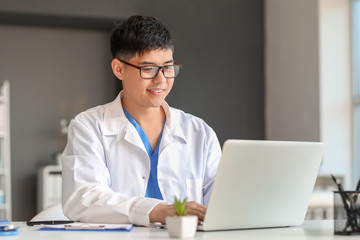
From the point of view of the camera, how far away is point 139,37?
2.08 m

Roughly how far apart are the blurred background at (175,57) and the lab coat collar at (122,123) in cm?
328

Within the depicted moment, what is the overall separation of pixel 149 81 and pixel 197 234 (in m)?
0.69

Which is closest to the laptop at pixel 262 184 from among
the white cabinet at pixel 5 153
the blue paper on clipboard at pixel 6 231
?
the blue paper on clipboard at pixel 6 231

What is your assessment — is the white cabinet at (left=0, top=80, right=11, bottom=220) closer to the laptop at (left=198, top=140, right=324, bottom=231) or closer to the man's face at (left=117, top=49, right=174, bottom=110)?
the man's face at (left=117, top=49, right=174, bottom=110)

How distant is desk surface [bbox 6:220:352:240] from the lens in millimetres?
1475

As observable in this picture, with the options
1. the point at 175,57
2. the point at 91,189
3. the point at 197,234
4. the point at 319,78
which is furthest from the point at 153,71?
the point at 175,57

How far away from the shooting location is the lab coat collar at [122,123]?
212cm

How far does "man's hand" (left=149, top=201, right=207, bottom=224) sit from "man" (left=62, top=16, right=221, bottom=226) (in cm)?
27

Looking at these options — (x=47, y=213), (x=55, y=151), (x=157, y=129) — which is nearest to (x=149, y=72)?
(x=157, y=129)

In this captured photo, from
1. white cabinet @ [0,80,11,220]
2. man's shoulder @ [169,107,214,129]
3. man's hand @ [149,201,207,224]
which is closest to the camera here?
man's hand @ [149,201,207,224]

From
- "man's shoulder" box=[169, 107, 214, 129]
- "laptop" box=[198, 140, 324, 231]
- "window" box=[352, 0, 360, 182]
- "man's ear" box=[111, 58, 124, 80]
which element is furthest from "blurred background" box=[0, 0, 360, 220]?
"laptop" box=[198, 140, 324, 231]

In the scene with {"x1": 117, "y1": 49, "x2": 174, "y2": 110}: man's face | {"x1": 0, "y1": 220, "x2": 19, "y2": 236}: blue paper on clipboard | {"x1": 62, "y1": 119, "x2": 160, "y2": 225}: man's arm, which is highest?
{"x1": 117, "y1": 49, "x2": 174, "y2": 110}: man's face

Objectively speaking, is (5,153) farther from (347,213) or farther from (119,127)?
(347,213)

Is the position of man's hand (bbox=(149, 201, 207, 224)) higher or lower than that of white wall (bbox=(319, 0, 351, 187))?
lower
